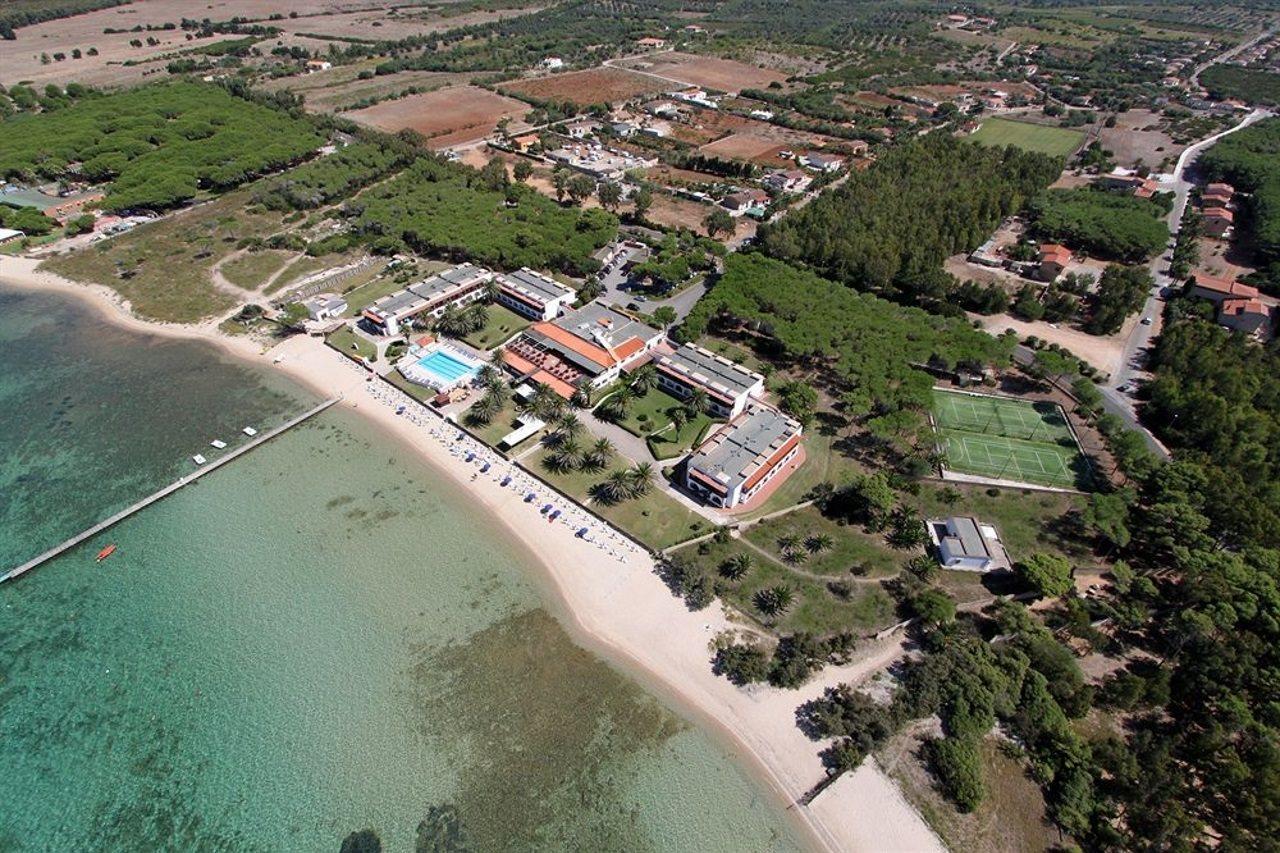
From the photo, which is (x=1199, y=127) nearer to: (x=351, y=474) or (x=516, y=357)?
(x=516, y=357)

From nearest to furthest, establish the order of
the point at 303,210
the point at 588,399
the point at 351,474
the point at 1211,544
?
the point at 1211,544 → the point at 351,474 → the point at 588,399 → the point at 303,210

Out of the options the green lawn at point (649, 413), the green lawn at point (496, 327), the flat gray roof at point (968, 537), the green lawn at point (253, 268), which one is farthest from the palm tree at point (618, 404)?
the green lawn at point (253, 268)

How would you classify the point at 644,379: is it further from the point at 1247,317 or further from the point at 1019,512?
the point at 1247,317

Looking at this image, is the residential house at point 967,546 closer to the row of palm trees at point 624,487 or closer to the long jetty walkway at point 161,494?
the row of palm trees at point 624,487

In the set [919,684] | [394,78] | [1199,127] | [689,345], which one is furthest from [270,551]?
[1199,127]

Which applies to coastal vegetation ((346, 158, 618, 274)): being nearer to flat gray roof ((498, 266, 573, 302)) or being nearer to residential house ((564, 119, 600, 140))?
flat gray roof ((498, 266, 573, 302))
